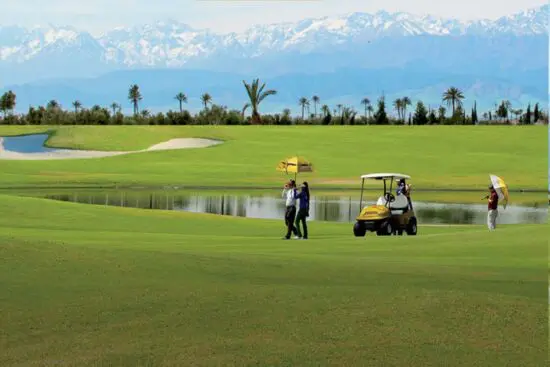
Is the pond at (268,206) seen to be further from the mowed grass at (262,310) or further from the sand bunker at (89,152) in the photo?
the sand bunker at (89,152)

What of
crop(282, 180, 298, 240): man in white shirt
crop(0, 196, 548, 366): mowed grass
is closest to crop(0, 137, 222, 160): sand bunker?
crop(282, 180, 298, 240): man in white shirt

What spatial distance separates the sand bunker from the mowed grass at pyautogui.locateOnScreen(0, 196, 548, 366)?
9041 cm

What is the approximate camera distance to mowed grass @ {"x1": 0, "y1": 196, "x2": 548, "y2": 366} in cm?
1118

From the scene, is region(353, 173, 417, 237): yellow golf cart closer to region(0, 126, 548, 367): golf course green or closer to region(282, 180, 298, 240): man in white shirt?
region(282, 180, 298, 240): man in white shirt

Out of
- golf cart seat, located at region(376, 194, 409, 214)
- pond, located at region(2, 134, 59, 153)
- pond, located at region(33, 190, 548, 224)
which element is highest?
golf cart seat, located at region(376, 194, 409, 214)

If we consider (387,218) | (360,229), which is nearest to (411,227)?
(387,218)

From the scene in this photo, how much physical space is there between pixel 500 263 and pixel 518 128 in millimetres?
111554

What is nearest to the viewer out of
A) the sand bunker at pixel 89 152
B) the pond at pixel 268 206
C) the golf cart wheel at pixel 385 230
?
the golf cart wheel at pixel 385 230

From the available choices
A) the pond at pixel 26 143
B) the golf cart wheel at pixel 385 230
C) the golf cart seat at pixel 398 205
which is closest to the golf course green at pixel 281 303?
the golf cart wheel at pixel 385 230

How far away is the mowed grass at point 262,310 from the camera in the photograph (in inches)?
→ 440

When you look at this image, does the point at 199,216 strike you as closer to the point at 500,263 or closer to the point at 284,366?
the point at 500,263

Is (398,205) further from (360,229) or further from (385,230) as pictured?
(360,229)

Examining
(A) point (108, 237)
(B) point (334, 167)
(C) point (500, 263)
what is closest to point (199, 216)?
(A) point (108, 237)

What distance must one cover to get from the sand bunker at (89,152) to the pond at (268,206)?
41368mm
